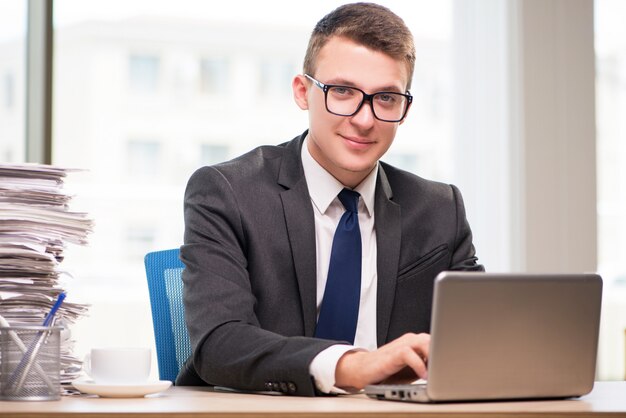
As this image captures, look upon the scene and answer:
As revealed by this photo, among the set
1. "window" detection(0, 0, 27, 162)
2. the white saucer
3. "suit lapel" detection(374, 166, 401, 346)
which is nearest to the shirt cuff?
the white saucer

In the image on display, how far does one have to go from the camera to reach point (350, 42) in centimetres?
188

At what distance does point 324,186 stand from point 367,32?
0.33 metres

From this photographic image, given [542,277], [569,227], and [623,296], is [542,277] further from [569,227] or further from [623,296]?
[623,296]

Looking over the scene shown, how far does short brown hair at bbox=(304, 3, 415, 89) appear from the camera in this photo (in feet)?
6.15

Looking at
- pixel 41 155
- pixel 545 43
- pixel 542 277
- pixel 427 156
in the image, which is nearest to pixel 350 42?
pixel 542 277

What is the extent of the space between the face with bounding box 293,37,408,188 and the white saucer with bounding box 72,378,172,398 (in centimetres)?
69

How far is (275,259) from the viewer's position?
1830 millimetres

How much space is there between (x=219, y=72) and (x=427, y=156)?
1183 mm

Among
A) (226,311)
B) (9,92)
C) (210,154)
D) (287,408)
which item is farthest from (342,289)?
(210,154)

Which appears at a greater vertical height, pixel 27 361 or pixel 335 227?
pixel 335 227

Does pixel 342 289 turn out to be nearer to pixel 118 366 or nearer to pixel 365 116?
pixel 365 116

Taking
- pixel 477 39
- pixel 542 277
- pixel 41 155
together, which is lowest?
pixel 542 277

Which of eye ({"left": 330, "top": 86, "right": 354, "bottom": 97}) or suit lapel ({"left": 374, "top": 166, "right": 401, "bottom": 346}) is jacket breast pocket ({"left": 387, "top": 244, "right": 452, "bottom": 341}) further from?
eye ({"left": 330, "top": 86, "right": 354, "bottom": 97})

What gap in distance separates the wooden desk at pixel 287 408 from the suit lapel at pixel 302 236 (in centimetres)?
45
